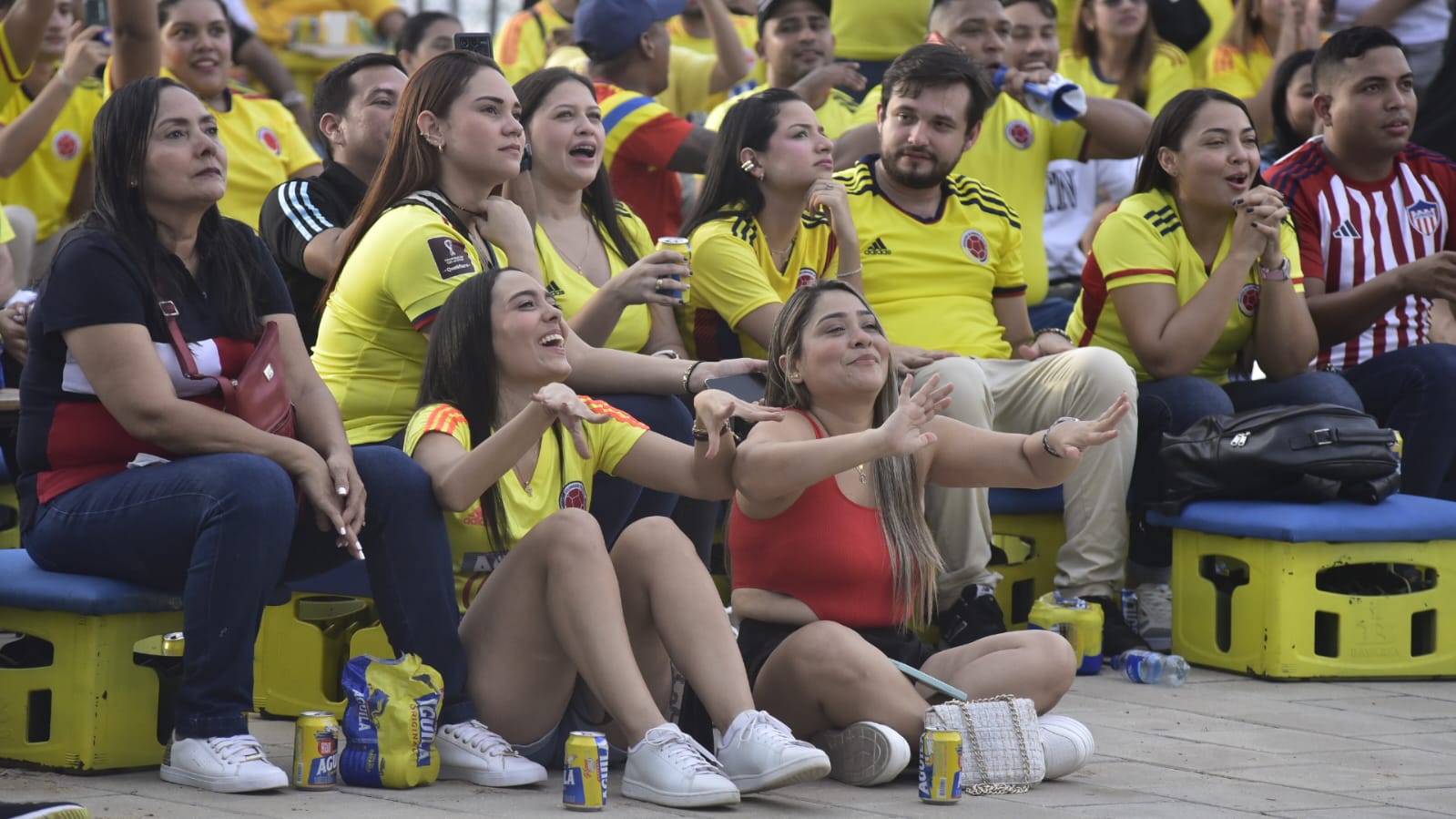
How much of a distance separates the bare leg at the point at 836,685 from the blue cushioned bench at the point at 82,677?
126 cm

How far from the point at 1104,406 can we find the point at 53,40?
4.01 metres

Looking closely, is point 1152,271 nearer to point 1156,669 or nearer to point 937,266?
point 937,266

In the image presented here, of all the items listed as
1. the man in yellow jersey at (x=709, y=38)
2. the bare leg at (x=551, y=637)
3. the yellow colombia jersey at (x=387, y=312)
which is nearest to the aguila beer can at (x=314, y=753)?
the bare leg at (x=551, y=637)

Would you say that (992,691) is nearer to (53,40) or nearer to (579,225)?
(579,225)

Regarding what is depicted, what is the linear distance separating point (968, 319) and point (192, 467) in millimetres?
2736

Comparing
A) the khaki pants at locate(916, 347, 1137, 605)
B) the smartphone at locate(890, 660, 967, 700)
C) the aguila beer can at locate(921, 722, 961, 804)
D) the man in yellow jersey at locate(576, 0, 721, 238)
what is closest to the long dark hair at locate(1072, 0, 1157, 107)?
the man in yellow jersey at locate(576, 0, 721, 238)

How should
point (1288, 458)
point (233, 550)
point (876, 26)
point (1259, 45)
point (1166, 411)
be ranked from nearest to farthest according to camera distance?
point (233, 550) → point (1288, 458) → point (1166, 411) → point (876, 26) → point (1259, 45)

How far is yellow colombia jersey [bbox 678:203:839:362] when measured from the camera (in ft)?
17.6

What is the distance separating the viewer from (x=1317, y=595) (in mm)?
5195

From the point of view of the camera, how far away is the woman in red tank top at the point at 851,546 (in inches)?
154

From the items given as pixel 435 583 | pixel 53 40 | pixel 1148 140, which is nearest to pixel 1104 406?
pixel 1148 140

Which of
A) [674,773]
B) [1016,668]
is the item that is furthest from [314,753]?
[1016,668]

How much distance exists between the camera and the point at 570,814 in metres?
3.56

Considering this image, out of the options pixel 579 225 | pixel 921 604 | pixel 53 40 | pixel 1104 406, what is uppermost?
pixel 53 40
